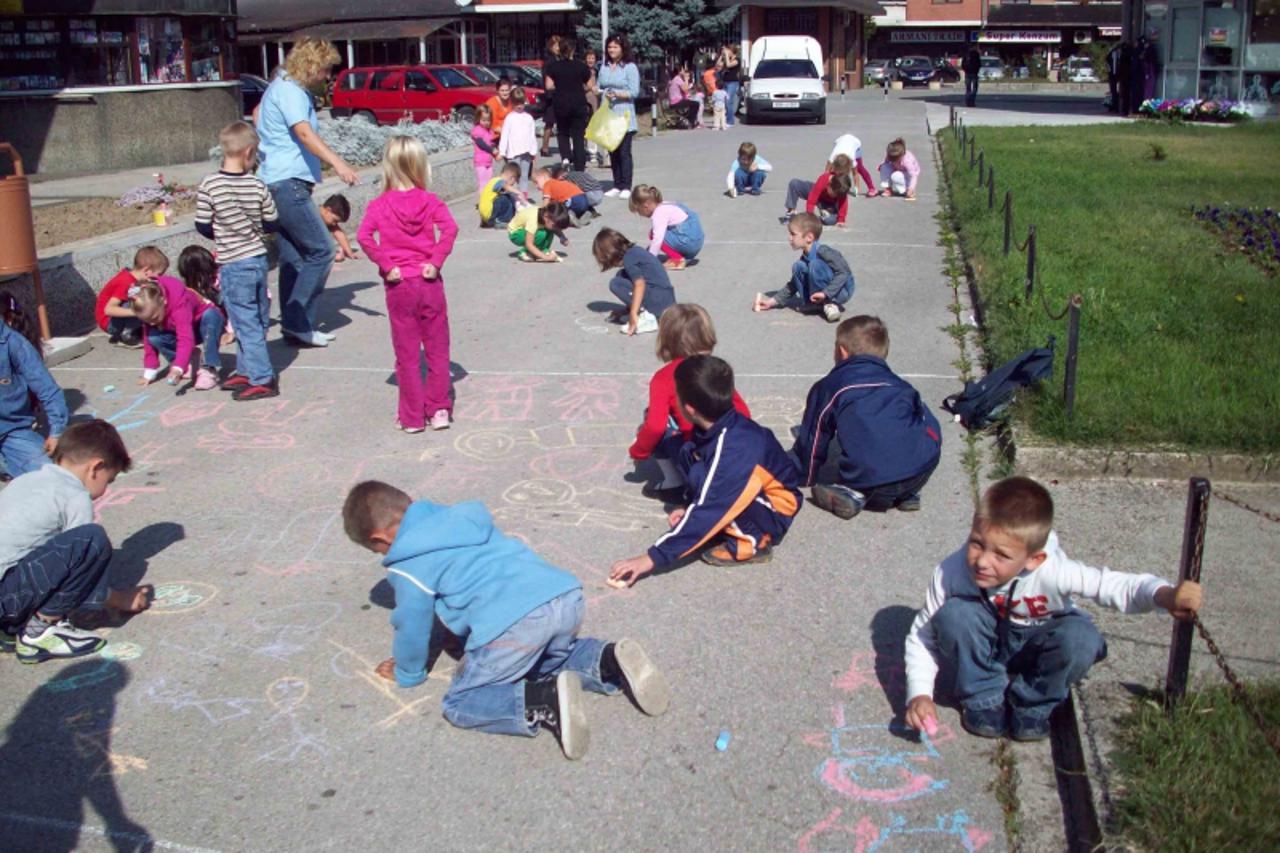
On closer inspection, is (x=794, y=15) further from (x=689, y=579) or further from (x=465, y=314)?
(x=689, y=579)

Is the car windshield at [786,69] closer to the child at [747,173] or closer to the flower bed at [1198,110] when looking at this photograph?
the flower bed at [1198,110]

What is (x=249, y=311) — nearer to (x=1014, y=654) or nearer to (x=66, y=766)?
(x=66, y=766)

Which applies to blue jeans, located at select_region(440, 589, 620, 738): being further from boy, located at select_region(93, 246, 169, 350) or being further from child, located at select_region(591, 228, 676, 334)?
child, located at select_region(591, 228, 676, 334)

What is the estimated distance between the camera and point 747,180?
53.9ft

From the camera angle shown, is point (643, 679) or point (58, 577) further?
point (58, 577)

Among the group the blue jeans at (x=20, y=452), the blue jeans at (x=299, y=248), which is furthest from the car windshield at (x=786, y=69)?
the blue jeans at (x=20, y=452)

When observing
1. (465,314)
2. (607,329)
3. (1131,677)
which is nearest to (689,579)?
(1131,677)

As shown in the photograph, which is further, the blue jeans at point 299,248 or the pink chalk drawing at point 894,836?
the blue jeans at point 299,248

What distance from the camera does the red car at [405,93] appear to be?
30656mm

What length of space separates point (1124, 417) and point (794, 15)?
54050mm

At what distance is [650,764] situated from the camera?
3752mm

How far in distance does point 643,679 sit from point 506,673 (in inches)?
17.2

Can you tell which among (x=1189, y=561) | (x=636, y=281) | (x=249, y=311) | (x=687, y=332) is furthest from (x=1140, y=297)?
(x=249, y=311)

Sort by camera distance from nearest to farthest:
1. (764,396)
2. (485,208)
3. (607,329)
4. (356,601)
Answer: (356,601) → (764,396) → (607,329) → (485,208)
